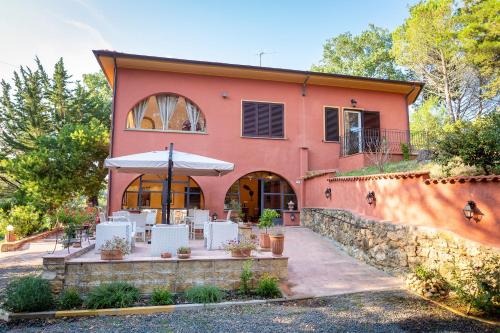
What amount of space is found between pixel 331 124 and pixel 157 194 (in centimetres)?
803

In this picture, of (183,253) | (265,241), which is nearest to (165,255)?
(183,253)

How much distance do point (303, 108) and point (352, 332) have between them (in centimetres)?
1067

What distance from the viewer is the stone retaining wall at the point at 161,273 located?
5.24 m

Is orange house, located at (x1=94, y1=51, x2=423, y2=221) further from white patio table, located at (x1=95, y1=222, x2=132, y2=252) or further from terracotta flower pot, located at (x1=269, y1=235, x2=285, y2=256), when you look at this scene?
terracotta flower pot, located at (x1=269, y1=235, x2=285, y2=256)

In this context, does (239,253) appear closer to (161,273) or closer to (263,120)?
(161,273)

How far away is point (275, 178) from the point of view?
13.3 meters

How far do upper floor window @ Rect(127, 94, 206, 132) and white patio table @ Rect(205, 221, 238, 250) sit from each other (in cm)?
647

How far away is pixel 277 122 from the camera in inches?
518

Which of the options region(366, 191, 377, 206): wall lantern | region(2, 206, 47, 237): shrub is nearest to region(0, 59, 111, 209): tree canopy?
region(2, 206, 47, 237): shrub

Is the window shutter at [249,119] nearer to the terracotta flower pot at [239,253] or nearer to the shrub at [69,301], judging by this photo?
the terracotta flower pot at [239,253]

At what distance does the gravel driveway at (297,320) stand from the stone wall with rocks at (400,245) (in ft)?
3.46

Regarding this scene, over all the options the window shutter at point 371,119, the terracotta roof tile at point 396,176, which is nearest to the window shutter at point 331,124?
the window shutter at point 371,119

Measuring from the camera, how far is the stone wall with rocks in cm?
517

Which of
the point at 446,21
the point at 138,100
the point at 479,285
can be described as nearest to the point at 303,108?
the point at 138,100
